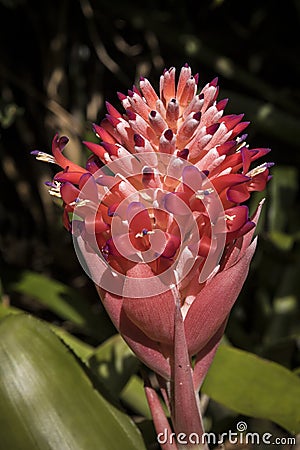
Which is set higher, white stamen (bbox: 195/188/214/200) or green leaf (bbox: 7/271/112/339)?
white stamen (bbox: 195/188/214/200)

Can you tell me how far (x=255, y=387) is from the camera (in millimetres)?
933

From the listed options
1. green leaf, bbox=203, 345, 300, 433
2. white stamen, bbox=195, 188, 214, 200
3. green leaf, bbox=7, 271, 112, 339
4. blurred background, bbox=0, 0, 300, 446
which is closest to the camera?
white stamen, bbox=195, 188, 214, 200

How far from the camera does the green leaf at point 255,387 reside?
88cm

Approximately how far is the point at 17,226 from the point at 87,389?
1.22 metres

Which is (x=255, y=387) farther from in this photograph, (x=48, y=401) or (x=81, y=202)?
(x=81, y=202)

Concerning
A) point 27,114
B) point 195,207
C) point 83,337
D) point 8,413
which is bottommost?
point 83,337

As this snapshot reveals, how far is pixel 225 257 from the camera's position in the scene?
0.69m

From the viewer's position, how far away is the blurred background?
1604 mm

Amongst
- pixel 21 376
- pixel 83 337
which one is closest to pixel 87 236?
pixel 21 376

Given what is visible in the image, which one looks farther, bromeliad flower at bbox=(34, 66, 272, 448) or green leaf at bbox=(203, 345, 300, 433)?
green leaf at bbox=(203, 345, 300, 433)

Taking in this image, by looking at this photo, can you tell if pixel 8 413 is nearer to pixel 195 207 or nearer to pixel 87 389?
pixel 87 389

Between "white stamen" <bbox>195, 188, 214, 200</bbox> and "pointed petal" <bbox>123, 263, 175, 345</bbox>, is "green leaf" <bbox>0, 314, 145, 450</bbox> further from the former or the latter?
"white stamen" <bbox>195, 188, 214, 200</bbox>

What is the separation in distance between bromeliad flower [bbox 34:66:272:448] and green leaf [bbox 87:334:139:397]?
30cm

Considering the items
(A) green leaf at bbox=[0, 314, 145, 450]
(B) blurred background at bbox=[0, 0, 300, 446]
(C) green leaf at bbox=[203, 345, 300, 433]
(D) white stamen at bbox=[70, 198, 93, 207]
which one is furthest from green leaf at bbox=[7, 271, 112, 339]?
(D) white stamen at bbox=[70, 198, 93, 207]
